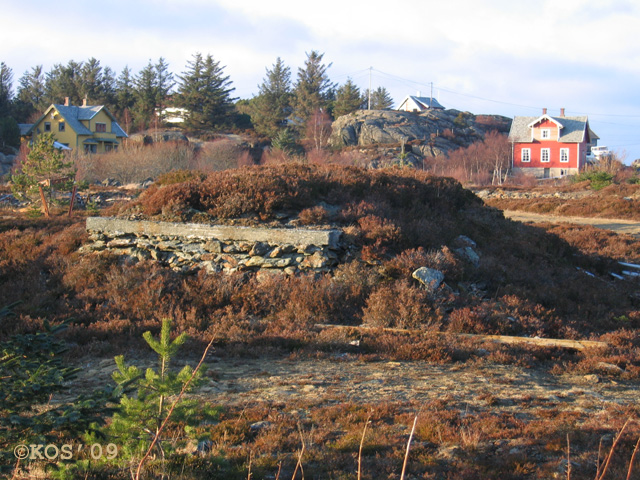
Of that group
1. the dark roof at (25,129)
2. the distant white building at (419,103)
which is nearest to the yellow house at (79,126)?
the dark roof at (25,129)

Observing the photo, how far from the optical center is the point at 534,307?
8.50 metres

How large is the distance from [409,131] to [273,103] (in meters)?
18.7

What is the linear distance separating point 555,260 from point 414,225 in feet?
12.1

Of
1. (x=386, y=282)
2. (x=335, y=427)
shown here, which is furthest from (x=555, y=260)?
(x=335, y=427)

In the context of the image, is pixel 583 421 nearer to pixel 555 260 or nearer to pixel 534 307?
pixel 534 307

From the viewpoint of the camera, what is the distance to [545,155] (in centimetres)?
5909

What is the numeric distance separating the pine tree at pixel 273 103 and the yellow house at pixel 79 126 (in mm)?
Result: 17263

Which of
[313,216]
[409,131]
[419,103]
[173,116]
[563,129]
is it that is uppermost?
[419,103]

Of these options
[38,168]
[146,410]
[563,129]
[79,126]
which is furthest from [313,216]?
[563,129]

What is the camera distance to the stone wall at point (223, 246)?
30.5 feet

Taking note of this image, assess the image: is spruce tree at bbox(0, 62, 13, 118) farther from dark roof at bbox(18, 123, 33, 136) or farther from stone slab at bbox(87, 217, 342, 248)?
stone slab at bbox(87, 217, 342, 248)

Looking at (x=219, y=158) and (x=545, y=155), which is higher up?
(x=545, y=155)

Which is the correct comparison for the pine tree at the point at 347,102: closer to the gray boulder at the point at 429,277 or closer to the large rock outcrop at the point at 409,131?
the large rock outcrop at the point at 409,131

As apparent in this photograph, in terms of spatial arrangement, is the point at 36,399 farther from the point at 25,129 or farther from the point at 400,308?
the point at 25,129
